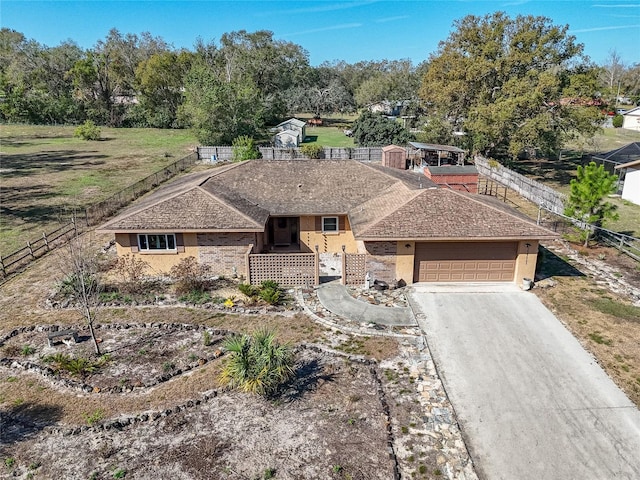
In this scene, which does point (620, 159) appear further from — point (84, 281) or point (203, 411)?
point (84, 281)

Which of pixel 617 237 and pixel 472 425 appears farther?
pixel 617 237

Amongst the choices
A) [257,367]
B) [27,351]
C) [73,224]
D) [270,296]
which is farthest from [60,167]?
[257,367]

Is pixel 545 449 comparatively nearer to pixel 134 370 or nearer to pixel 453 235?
pixel 453 235

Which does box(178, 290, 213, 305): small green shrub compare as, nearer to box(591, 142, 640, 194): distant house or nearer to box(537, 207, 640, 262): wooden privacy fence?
box(537, 207, 640, 262): wooden privacy fence

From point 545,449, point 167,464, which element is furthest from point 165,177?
point 545,449

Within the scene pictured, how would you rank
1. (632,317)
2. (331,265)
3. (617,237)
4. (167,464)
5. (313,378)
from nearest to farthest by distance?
(167,464)
(313,378)
(632,317)
(331,265)
(617,237)

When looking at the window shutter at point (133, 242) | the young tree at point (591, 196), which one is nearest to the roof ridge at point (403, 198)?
the young tree at point (591, 196)

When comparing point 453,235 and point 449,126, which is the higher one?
point 449,126

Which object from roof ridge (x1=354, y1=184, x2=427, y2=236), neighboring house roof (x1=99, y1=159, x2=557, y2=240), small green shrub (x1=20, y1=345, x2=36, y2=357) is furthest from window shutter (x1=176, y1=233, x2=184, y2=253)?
roof ridge (x1=354, y1=184, x2=427, y2=236)
